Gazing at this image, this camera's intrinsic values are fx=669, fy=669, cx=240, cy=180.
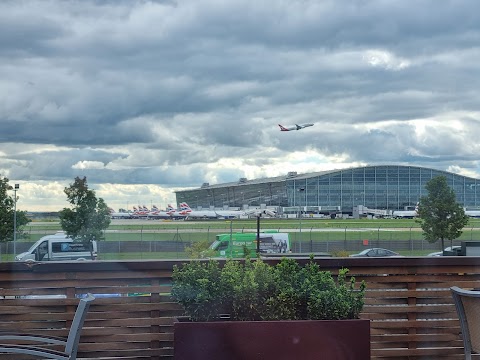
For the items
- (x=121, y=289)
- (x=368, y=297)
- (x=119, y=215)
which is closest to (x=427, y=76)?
(x=368, y=297)

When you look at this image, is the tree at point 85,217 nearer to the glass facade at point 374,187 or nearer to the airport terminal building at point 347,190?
the airport terminal building at point 347,190

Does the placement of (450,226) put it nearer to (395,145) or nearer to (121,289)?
(395,145)

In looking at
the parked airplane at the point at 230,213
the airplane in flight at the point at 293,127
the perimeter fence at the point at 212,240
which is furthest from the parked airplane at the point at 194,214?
the airplane in flight at the point at 293,127

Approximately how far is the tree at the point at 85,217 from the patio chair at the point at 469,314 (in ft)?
77.0

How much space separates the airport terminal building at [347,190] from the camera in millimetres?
26172

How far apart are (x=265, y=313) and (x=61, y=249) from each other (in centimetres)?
2902

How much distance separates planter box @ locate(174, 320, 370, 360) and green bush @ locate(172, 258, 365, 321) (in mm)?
153

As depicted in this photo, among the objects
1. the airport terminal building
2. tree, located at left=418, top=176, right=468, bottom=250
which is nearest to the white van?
the airport terminal building

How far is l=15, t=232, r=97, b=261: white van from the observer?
30188 millimetres

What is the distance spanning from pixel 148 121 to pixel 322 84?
2504mm

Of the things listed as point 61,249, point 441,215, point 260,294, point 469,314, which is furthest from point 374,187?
point 469,314

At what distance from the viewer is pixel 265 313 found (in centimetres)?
353

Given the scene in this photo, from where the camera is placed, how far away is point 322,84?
8.30 metres

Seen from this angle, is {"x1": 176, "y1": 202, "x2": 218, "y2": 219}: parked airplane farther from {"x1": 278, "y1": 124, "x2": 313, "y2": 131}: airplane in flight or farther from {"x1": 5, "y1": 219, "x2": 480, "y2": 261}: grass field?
{"x1": 278, "y1": 124, "x2": 313, "y2": 131}: airplane in flight
